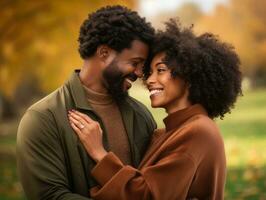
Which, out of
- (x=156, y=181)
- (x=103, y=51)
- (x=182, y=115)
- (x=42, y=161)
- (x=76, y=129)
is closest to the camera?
(x=156, y=181)

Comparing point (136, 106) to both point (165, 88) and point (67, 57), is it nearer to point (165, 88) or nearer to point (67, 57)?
point (165, 88)

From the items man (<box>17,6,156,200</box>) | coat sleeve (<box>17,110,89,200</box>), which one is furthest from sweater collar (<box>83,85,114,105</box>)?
coat sleeve (<box>17,110,89,200</box>)

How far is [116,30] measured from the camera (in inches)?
167

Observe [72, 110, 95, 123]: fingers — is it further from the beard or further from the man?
the beard

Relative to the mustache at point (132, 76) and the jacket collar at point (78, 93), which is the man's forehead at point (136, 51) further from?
the jacket collar at point (78, 93)

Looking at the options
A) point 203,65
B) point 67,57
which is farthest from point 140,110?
point 67,57

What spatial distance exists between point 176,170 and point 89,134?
62cm

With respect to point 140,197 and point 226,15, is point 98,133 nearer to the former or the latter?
point 140,197

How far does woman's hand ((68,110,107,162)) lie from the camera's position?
4.08m

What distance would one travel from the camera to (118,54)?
4.30 metres

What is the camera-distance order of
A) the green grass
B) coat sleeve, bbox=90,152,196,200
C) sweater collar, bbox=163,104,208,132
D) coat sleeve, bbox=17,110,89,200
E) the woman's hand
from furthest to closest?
the green grass
sweater collar, bbox=163,104,208,132
the woman's hand
coat sleeve, bbox=17,110,89,200
coat sleeve, bbox=90,152,196,200

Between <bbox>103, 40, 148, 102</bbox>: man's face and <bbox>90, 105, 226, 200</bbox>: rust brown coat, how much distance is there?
48cm

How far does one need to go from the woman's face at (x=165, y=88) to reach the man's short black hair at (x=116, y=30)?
0.18 meters

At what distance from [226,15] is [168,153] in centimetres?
3479
